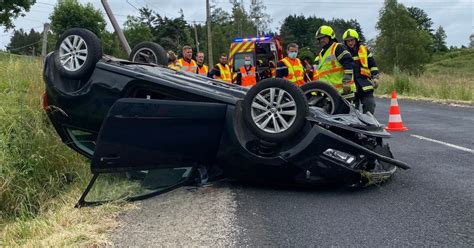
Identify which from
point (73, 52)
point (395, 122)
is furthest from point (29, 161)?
point (395, 122)

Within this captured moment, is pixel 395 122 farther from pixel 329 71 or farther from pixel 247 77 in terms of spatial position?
pixel 247 77

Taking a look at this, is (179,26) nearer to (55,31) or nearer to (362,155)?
(55,31)

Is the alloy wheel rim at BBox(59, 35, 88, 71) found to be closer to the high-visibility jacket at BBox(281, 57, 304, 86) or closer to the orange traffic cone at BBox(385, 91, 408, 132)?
the high-visibility jacket at BBox(281, 57, 304, 86)

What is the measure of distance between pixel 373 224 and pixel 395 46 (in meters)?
46.2

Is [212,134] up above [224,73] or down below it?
below

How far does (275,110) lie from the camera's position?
387cm

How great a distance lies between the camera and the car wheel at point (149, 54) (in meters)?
5.92

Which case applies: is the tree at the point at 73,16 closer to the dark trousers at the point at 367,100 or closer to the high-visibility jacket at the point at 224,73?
the high-visibility jacket at the point at 224,73

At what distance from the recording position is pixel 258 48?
1631cm

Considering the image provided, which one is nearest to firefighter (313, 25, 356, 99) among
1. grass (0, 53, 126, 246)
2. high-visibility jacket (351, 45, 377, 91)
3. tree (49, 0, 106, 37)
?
high-visibility jacket (351, 45, 377, 91)

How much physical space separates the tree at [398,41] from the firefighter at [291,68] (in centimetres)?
3974

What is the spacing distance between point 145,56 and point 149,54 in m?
0.06

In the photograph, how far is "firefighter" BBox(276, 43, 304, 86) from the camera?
7.96 meters

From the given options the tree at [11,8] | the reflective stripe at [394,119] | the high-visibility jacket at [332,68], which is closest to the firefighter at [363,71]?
the high-visibility jacket at [332,68]
